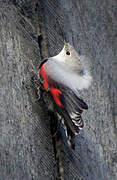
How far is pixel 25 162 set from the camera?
1712 mm

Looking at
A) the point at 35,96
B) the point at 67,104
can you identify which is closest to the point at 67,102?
the point at 67,104

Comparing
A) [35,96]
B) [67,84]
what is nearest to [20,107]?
[35,96]

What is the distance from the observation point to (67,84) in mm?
1783

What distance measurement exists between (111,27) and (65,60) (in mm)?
552

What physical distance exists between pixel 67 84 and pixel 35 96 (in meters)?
0.12

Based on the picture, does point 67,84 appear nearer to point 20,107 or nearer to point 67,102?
point 67,102

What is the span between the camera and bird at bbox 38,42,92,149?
5.49 feet

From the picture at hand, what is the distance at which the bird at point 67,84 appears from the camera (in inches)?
65.9

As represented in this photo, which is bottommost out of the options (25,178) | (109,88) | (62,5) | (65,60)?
(25,178)

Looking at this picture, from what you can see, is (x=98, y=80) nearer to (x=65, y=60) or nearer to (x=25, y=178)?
(x=65, y=60)

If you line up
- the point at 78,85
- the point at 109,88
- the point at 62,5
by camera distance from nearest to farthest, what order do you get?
A: the point at 78,85 → the point at 62,5 → the point at 109,88

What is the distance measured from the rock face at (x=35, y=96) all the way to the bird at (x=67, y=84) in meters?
0.07

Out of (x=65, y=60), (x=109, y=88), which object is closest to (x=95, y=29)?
(x=109, y=88)

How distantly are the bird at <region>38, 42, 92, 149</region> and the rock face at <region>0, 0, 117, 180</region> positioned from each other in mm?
69
